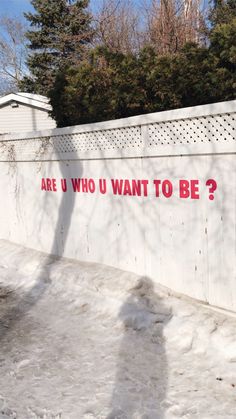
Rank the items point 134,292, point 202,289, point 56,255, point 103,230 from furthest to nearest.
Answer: point 56,255, point 103,230, point 134,292, point 202,289

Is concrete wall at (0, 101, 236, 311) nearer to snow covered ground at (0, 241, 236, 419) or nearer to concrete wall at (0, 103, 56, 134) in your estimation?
snow covered ground at (0, 241, 236, 419)

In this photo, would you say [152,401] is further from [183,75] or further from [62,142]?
[183,75]

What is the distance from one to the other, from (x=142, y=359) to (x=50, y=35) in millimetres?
26550

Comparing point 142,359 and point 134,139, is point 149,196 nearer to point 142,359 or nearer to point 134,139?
point 134,139

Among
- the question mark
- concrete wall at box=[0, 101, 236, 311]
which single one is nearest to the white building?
concrete wall at box=[0, 101, 236, 311]

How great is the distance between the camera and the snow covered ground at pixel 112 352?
9.21 feet

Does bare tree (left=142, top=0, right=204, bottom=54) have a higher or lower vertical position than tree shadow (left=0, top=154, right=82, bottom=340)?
higher

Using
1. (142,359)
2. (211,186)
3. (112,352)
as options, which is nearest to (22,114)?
(211,186)

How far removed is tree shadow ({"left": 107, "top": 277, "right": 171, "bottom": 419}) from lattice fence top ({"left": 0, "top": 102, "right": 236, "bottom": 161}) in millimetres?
1440

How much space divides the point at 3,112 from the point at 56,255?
547 inches

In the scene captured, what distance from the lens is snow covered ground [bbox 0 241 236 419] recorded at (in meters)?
2.81

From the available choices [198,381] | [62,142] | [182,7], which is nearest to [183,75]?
[62,142]

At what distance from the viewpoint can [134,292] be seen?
4.37 metres

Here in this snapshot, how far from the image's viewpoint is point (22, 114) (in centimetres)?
1859
